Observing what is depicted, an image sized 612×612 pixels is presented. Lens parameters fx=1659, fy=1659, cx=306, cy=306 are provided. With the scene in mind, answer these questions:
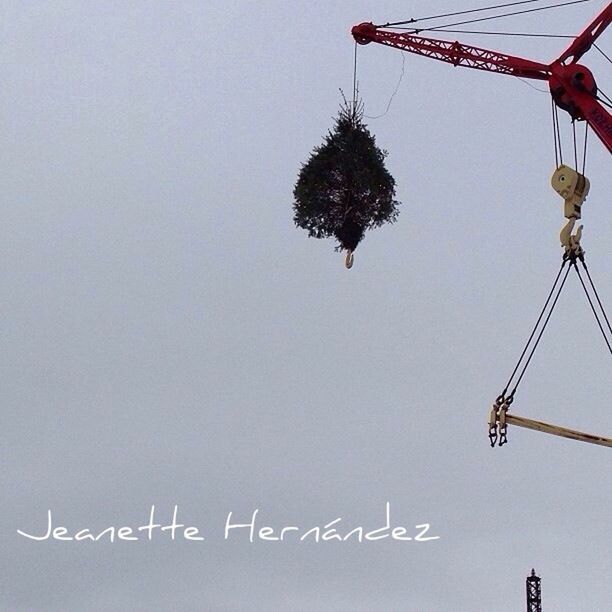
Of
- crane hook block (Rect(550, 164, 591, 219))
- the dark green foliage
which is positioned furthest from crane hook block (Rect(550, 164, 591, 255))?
the dark green foliage

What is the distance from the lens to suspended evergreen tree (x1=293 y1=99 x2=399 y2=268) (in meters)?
35.8

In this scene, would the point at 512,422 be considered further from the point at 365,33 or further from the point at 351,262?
the point at 365,33

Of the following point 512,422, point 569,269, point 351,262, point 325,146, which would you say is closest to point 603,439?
point 512,422

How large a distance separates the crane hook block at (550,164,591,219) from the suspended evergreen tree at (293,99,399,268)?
369cm

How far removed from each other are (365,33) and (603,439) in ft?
47.7

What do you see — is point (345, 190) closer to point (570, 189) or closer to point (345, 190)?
point (345, 190)

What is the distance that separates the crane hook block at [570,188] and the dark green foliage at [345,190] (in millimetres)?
3675

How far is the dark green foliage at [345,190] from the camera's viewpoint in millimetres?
35812

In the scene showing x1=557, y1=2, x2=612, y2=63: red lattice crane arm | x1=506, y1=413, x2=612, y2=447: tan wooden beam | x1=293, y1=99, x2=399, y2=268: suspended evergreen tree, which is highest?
x1=557, y1=2, x2=612, y2=63: red lattice crane arm

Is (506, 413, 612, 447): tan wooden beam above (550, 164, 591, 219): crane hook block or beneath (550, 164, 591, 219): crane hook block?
beneath

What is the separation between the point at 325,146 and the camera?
36.2 m

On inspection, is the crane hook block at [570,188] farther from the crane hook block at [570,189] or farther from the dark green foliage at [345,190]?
the dark green foliage at [345,190]

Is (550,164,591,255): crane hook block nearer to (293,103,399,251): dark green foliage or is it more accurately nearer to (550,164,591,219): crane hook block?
(550,164,591,219): crane hook block

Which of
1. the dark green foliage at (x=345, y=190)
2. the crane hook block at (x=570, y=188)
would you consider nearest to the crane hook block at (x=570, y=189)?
the crane hook block at (x=570, y=188)
